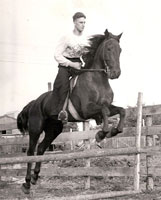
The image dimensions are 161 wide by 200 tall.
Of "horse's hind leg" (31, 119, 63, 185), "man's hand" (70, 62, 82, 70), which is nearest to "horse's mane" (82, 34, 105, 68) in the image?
"man's hand" (70, 62, 82, 70)

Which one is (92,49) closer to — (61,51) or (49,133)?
(61,51)

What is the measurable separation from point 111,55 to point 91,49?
71cm

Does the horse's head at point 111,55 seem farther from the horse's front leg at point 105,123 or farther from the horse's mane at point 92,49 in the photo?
the horse's front leg at point 105,123

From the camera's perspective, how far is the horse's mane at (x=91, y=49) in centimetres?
696

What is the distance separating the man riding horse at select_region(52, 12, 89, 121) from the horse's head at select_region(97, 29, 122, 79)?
1.34 ft

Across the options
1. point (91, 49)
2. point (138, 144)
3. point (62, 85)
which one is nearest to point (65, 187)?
point (138, 144)

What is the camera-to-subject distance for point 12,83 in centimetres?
1088

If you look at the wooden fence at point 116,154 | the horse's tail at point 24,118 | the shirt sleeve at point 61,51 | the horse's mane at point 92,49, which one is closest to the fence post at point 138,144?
the wooden fence at point 116,154

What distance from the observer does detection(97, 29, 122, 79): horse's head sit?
20.3 feet

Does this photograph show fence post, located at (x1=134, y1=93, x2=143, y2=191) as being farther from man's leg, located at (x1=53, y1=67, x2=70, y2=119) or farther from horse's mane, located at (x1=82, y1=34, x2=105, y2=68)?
man's leg, located at (x1=53, y1=67, x2=70, y2=119)

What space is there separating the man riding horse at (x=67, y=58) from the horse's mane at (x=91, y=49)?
0.07 metres

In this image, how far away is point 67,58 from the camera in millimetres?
7055

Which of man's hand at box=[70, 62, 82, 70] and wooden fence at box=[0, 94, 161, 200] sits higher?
man's hand at box=[70, 62, 82, 70]

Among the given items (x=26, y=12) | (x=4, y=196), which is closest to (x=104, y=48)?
(x=4, y=196)
